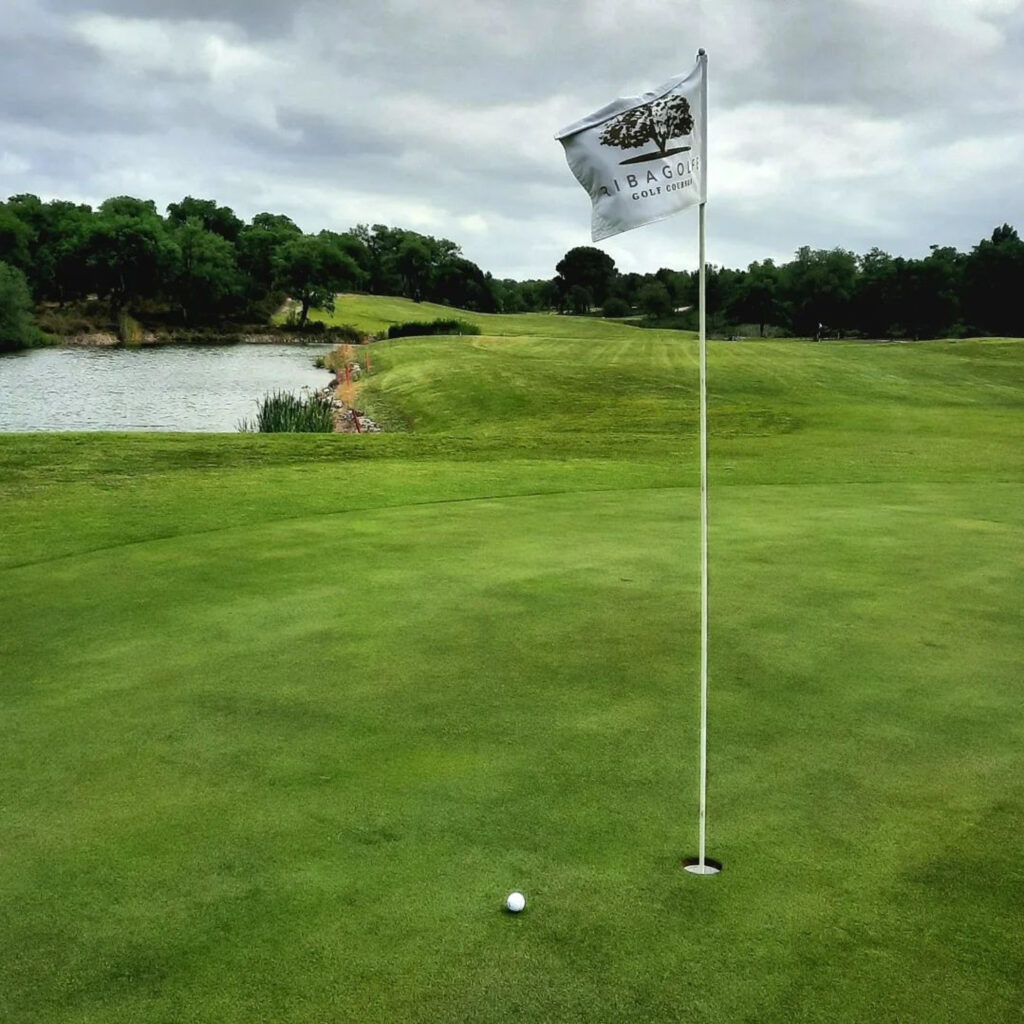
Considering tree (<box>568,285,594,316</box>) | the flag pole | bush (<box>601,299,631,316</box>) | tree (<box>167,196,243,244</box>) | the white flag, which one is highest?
tree (<box>167,196,243,244</box>)

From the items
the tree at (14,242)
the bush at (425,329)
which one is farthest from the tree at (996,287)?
the tree at (14,242)

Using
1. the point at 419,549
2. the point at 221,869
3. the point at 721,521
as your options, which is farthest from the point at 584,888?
the point at 721,521

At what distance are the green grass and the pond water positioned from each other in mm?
23043

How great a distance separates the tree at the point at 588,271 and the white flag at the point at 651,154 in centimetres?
11598

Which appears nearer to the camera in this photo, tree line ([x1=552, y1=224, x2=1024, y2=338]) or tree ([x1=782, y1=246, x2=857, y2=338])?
tree line ([x1=552, y1=224, x2=1024, y2=338])

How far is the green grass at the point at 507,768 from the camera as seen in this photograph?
3.18 m

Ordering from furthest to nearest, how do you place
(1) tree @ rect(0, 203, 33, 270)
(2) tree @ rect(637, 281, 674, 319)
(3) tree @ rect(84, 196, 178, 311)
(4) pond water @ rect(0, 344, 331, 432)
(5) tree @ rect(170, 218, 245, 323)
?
(2) tree @ rect(637, 281, 674, 319)
(5) tree @ rect(170, 218, 245, 323)
(3) tree @ rect(84, 196, 178, 311)
(1) tree @ rect(0, 203, 33, 270)
(4) pond water @ rect(0, 344, 331, 432)

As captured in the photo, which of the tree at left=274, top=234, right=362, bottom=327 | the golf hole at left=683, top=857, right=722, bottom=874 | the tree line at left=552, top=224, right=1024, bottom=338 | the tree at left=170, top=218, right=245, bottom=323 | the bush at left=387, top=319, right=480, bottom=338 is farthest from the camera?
the tree at left=170, top=218, right=245, bottom=323

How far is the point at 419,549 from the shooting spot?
371 inches

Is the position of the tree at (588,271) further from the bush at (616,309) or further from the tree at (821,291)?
the tree at (821,291)

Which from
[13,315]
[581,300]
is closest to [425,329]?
[13,315]

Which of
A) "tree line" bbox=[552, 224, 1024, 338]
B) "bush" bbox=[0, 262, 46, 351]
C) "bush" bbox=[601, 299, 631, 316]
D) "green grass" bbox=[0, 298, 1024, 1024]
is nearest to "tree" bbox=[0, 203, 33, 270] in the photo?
"bush" bbox=[0, 262, 46, 351]

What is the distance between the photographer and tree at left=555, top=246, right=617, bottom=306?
119 meters

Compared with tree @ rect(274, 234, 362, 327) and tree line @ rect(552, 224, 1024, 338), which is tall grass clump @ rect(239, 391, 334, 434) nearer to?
tree line @ rect(552, 224, 1024, 338)
